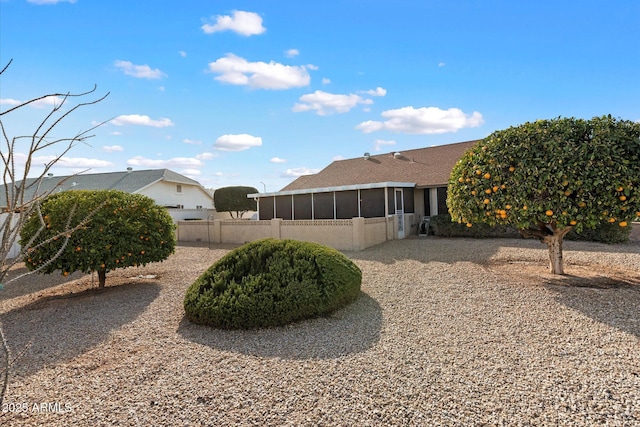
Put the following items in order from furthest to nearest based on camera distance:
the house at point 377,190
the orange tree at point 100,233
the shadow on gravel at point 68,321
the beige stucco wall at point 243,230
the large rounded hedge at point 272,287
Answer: the house at point 377,190
the beige stucco wall at point 243,230
the orange tree at point 100,233
the large rounded hedge at point 272,287
the shadow on gravel at point 68,321

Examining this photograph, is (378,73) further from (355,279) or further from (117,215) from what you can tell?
(117,215)

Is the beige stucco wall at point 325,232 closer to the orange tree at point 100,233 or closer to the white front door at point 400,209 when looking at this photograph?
the white front door at point 400,209

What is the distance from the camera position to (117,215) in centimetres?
748

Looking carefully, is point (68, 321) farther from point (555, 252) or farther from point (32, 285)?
point (555, 252)

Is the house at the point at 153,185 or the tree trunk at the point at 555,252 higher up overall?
the house at the point at 153,185

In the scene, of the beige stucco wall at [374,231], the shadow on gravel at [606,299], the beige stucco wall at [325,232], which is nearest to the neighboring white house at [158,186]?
the beige stucco wall at [325,232]

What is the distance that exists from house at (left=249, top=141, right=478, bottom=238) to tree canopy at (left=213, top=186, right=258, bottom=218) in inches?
372

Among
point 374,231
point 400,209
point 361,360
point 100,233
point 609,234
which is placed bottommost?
point 361,360

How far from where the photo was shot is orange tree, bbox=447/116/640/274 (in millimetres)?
6004

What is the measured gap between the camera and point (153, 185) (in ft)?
82.4

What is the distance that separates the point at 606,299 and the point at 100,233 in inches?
374

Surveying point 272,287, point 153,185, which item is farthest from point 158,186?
point 272,287

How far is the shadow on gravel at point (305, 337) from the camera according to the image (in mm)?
4453

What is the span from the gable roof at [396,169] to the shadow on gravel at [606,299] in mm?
9508
